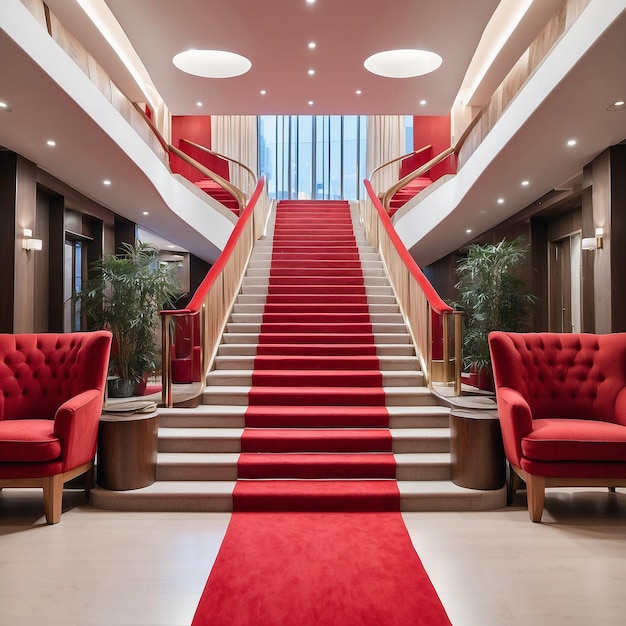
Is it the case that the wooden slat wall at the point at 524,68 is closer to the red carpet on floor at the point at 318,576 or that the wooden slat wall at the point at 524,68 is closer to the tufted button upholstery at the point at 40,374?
the red carpet on floor at the point at 318,576

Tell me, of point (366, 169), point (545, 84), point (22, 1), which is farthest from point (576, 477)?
point (366, 169)

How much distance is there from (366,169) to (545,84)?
13.9m

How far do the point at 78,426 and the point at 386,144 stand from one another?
15.2 m

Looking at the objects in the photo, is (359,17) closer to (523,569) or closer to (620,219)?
(620,219)

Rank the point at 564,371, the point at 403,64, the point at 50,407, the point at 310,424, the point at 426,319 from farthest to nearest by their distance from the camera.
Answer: the point at 403,64, the point at 426,319, the point at 310,424, the point at 564,371, the point at 50,407

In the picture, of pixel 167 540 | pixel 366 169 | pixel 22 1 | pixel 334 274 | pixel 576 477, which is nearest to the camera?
pixel 167 540

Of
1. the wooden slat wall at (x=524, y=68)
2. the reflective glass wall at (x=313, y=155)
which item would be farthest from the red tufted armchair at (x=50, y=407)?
the reflective glass wall at (x=313, y=155)

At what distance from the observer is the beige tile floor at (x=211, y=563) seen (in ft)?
7.62

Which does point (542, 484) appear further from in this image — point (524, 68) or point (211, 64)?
point (211, 64)

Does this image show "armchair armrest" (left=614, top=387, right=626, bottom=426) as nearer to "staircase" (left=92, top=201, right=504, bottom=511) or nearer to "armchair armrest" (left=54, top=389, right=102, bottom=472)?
"staircase" (left=92, top=201, right=504, bottom=511)

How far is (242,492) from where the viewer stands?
3.63 metres

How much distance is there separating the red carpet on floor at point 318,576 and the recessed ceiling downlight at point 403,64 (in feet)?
22.6

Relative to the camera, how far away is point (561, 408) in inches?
158

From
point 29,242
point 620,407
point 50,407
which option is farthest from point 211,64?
point 620,407
